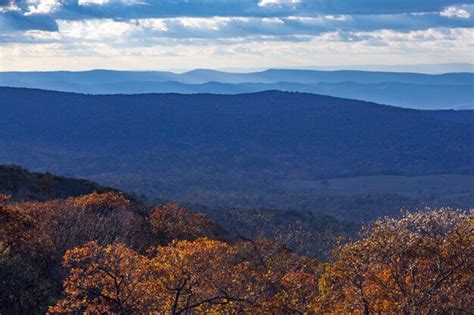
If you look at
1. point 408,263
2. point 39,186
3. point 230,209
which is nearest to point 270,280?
point 408,263

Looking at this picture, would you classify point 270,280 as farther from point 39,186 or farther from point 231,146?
point 231,146

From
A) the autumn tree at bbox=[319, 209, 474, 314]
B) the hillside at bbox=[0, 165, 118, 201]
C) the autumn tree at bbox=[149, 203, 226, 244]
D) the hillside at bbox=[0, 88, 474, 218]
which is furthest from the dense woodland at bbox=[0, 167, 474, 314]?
the hillside at bbox=[0, 88, 474, 218]

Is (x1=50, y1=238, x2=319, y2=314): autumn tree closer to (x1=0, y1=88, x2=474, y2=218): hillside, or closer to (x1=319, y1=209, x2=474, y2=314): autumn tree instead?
(x1=319, y1=209, x2=474, y2=314): autumn tree

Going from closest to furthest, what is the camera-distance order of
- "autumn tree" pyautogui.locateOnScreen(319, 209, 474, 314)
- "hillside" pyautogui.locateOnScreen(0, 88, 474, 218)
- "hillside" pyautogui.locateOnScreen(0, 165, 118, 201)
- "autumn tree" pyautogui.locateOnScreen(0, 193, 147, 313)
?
"autumn tree" pyautogui.locateOnScreen(319, 209, 474, 314) → "autumn tree" pyautogui.locateOnScreen(0, 193, 147, 313) → "hillside" pyautogui.locateOnScreen(0, 165, 118, 201) → "hillside" pyautogui.locateOnScreen(0, 88, 474, 218)

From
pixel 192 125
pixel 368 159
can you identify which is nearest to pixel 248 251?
pixel 368 159

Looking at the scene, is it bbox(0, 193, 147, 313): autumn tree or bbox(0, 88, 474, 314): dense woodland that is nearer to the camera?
bbox(0, 88, 474, 314): dense woodland

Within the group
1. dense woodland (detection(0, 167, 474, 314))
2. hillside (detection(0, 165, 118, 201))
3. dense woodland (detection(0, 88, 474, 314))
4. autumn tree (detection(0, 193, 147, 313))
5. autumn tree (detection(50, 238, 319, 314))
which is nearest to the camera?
autumn tree (detection(50, 238, 319, 314))

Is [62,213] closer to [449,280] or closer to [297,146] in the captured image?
[449,280]
